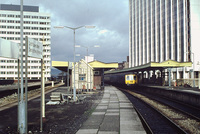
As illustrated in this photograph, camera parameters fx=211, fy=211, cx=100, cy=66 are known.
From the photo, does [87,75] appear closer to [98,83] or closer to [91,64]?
[91,64]

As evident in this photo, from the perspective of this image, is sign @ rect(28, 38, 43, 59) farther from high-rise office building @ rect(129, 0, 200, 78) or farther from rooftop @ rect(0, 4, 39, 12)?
rooftop @ rect(0, 4, 39, 12)

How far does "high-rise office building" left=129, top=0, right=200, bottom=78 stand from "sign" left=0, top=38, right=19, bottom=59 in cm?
5023

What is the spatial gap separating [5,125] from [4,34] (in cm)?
10236

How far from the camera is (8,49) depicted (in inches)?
339

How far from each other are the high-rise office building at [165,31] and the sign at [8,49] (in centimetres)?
5023

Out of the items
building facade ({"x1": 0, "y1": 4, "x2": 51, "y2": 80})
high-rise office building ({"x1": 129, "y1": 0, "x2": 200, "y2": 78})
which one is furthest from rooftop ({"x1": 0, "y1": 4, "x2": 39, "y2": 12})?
high-rise office building ({"x1": 129, "y1": 0, "x2": 200, "y2": 78})

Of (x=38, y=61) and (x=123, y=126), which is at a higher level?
(x=38, y=61)

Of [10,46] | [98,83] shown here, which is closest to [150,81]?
[98,83]

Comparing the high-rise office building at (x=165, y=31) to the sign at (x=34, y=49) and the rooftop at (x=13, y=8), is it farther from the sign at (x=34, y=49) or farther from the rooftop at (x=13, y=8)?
the rooftop at (x=13, y=8)

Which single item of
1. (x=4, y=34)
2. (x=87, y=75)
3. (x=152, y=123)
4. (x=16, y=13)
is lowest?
(x=152, y=123)

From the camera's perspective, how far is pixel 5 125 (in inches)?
424

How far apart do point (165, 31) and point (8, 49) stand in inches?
3065

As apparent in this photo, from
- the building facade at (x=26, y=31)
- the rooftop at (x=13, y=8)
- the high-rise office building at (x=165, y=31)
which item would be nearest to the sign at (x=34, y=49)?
the high-rise office building at (x=165, y=31)

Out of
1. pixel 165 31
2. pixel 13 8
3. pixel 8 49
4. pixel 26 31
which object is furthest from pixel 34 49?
pixel 13 8
